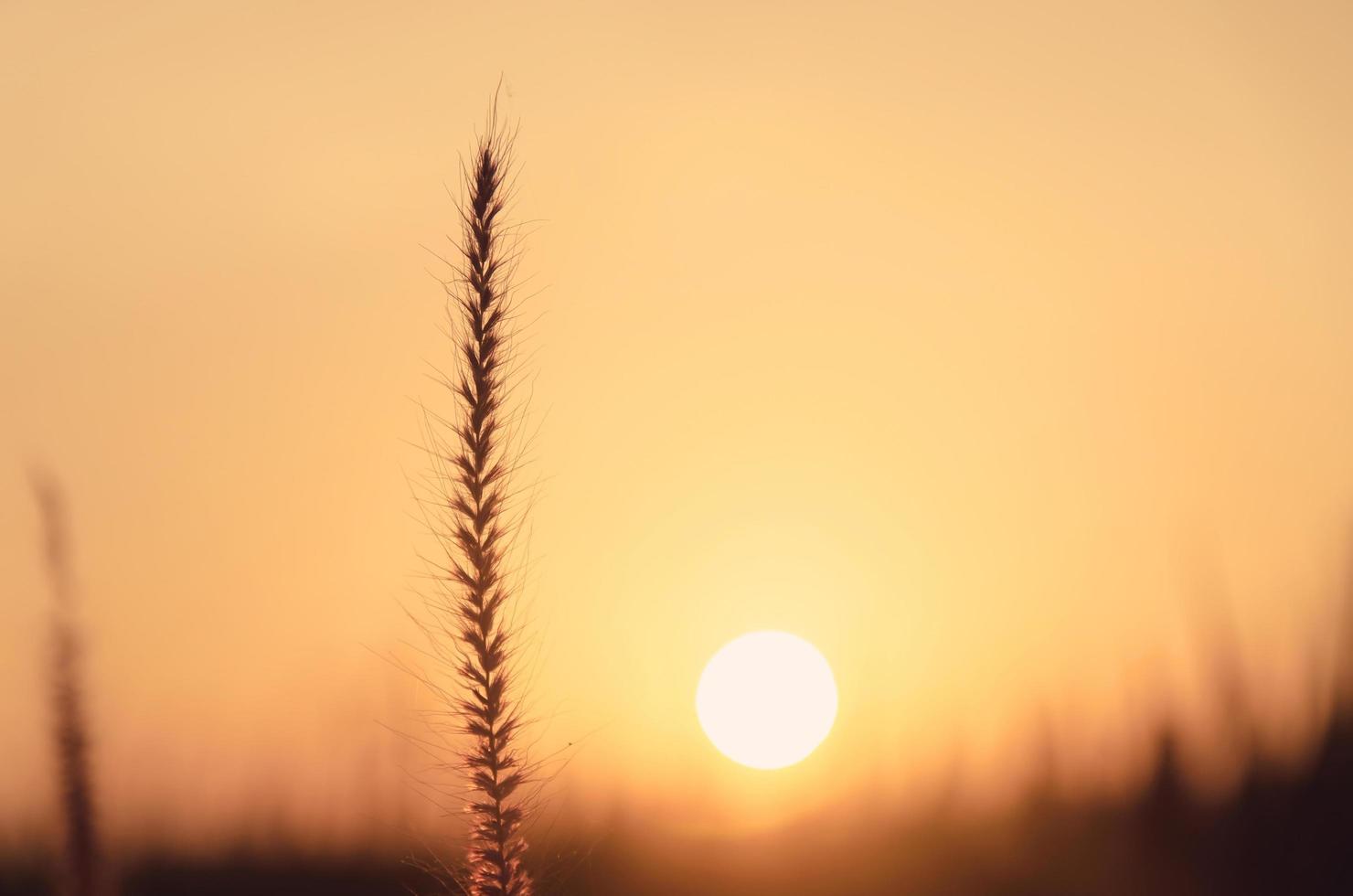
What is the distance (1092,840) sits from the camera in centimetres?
554

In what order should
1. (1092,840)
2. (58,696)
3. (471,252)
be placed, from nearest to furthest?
(58,696) → (471,252) → (1092,840)

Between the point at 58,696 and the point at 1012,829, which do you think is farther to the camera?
the point at 1012,829

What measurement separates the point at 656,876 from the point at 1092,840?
10.3 feet

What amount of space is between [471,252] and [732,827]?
25.0 feet

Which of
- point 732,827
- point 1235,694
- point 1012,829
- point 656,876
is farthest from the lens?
point 732,827

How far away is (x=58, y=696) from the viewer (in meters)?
2.85

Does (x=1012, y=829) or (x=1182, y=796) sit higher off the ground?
(x=1182, y=796)

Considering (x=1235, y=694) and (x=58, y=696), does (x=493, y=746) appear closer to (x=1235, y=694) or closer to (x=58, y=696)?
(x=58, y=696)

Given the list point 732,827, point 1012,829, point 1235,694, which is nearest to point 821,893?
point 1012,829

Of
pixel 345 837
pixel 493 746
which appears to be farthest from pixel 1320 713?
pixel 345 837

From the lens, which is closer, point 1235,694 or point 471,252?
point 471,252

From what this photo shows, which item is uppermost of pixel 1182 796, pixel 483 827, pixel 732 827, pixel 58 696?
pixel 58 696

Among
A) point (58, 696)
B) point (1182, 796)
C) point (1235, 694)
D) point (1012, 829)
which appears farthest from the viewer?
point (1012, 829)

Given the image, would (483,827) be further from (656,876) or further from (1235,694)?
(656,876)
